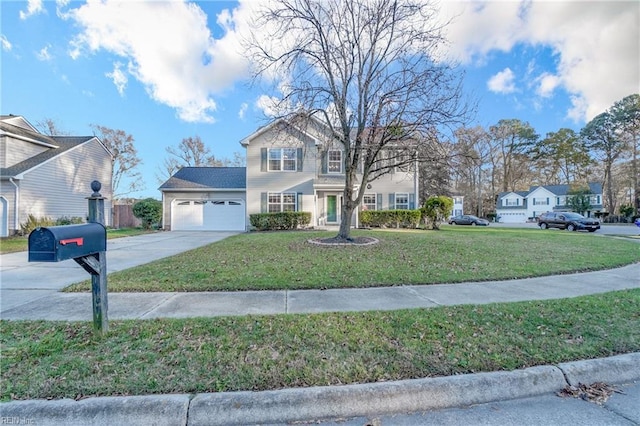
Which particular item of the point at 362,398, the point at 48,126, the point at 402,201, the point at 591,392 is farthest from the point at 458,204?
the point at 48,126

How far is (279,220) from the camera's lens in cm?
1714

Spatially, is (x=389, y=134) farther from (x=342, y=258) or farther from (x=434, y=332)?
(x=434, y=332)

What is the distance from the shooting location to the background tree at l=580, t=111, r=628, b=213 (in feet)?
121

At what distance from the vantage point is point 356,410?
2.27m

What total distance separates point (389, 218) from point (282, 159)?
7.54 meters

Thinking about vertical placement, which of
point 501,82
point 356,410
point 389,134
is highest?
point 501,82

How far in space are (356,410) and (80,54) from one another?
51.1ft

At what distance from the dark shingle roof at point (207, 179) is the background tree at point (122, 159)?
1706 cm

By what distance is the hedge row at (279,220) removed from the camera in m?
17.1

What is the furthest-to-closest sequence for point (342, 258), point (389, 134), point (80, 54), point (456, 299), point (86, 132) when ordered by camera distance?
point (86, 132)
point (80, 54)
point (389, 134)
point (342, 258)
point (456, 299)

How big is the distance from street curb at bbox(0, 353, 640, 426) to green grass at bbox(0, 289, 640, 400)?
0.11m

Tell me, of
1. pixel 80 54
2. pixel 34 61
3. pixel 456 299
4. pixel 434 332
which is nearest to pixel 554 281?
pixel 456 299

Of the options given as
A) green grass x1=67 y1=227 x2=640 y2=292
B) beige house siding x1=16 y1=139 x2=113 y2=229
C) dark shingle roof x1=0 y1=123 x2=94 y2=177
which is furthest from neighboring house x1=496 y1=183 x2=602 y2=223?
dark shingle roof x1=0 y1=123 x2=94 y2=177

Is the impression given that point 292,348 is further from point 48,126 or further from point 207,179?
point 48,126
